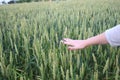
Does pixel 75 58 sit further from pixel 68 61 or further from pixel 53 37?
pixel 53 37

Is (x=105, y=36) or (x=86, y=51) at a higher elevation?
(x=105, y=36)

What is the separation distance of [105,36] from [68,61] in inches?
10.3

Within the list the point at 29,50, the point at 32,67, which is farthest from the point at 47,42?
the point at 32,67

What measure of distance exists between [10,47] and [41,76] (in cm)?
70

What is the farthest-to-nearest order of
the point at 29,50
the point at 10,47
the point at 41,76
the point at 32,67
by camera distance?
1. the point at 10,47
2. the point at 29,50
3. the point at 32,67
4. the point at 41,76

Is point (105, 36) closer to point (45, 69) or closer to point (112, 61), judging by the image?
point (112, 61)

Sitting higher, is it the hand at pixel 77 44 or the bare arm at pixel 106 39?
the bare arm at pixel 106 39

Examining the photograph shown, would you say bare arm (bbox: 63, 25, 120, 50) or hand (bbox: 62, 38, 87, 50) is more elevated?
bare arm (bbox: 63, 25, 120, 50)

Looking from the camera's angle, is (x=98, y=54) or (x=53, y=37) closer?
(x=98, y=54)

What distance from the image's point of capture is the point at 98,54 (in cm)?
176

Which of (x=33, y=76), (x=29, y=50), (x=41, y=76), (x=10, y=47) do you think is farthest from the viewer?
(x=10, y=47)

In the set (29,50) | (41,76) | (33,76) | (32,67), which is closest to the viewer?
(41,76)

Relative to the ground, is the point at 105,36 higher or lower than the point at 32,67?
higher

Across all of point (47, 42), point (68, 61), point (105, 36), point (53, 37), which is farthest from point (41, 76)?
point (53, 37)
